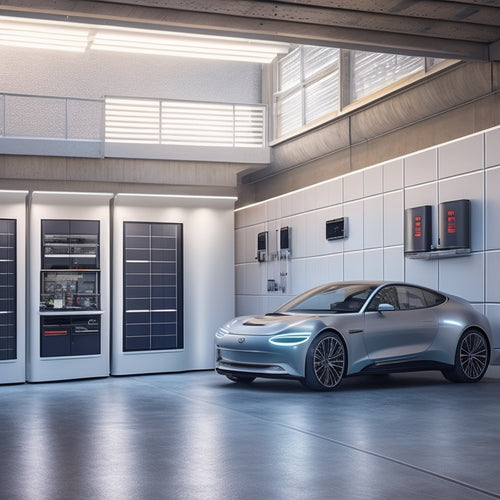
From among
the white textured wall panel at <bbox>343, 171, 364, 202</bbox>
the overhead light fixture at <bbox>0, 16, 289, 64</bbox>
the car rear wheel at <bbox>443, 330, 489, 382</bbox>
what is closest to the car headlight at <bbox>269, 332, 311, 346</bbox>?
the car rear wheel at <bbox>443, 330, 489, 382</bbox>

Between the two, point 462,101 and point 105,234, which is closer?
point 462,101

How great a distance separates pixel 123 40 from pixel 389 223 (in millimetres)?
5541

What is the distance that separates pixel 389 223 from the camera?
13.1m

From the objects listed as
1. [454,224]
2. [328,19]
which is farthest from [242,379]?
[328,19]

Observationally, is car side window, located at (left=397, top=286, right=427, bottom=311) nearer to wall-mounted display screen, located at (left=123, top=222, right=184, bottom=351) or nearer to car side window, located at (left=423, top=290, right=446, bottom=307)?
car side window, located at (left=423, top=290, right=446, bottom=307)

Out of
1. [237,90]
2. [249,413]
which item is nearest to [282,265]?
[237,90]

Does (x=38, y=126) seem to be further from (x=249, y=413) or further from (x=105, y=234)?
(x=249, y=413)

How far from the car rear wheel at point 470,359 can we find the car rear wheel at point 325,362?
1642 mm

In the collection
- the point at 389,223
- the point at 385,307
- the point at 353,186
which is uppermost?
the point at 353,186

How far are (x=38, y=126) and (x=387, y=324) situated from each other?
355 inches

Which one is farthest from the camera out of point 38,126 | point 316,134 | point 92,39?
point 38,126

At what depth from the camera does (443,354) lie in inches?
431

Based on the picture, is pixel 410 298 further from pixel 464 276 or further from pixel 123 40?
pixel 123 40

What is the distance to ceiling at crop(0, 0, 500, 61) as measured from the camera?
30.1 feet
